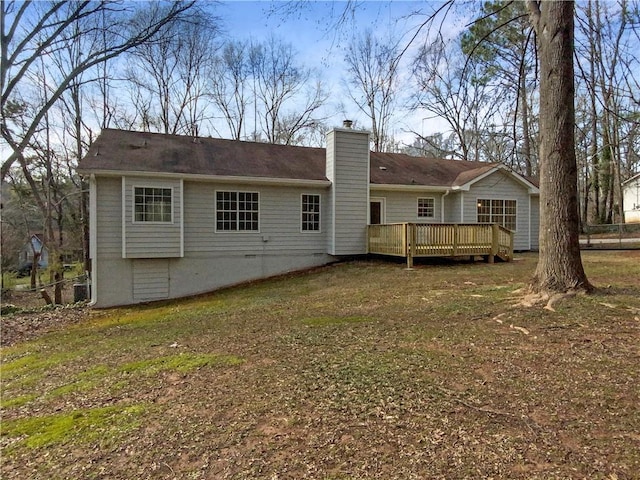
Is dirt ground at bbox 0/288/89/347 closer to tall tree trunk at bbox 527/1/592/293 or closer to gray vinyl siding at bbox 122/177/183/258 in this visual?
gray vinyl siding at bbox 122/177/183/258

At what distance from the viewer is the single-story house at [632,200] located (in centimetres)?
2764

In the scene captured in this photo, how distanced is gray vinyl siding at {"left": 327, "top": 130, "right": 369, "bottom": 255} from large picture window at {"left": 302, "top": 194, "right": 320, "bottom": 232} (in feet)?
2.09

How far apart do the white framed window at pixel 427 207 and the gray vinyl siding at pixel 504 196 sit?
1.14 meters

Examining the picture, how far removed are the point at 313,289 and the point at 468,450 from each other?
7561 millimetres

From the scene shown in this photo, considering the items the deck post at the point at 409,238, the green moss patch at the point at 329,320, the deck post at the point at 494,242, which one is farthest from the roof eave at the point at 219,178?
the green moss patch at the point at 329,320

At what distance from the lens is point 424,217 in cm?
1507

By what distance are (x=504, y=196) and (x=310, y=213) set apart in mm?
7868

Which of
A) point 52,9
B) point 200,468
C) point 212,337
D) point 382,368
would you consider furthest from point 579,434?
point 52,9

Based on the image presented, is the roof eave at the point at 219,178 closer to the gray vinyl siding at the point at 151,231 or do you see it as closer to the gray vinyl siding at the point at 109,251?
the gray vinyl siding at the point at 151,231

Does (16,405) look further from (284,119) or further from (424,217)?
(284,119)

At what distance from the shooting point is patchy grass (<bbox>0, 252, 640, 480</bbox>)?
97.6 inches

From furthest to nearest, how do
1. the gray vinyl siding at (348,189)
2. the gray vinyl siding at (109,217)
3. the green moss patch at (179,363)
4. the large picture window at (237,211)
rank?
the gray vinyl siding at (348,189)
the large picture window at (237,211)
the gray vinyl siding at (109,217)
the green moss patch at (179,363)

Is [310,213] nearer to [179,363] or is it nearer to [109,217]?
[109,217]

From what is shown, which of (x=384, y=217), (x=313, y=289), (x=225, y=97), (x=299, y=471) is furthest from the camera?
(x=225, y=97)
